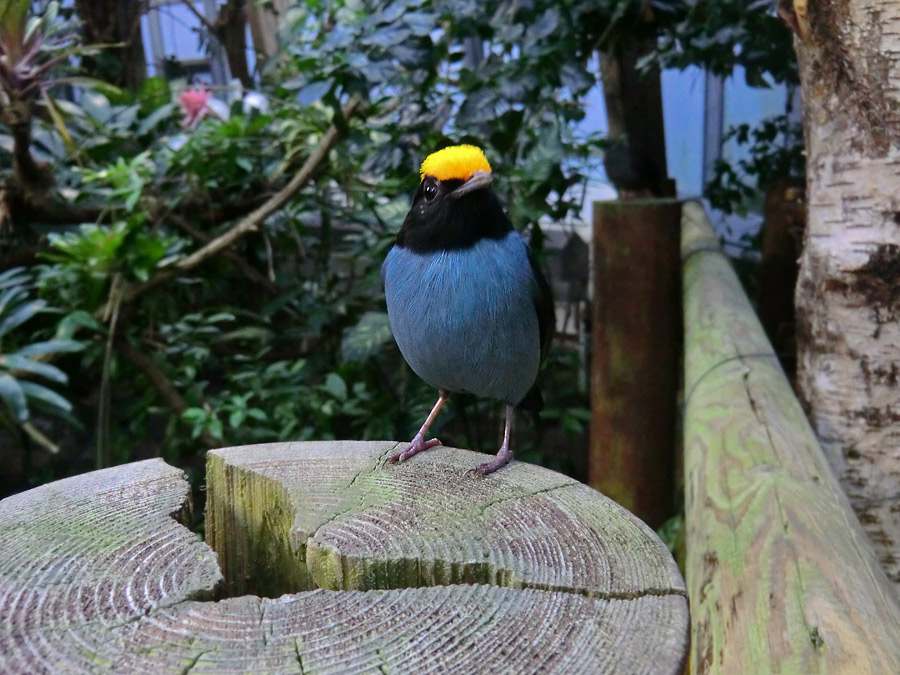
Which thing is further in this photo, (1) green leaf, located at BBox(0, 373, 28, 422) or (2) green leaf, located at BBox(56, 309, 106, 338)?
(2) green leaf, located at BBox(56, 309, 106, 338)

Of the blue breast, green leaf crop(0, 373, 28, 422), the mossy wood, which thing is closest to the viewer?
the mossy wood

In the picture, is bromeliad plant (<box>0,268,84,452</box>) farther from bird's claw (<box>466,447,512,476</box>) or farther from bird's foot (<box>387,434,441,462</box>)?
bird's claw (<box>466,447,512,476</box>)

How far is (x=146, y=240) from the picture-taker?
11.0ft

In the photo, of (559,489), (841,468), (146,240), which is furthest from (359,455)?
(146,240)

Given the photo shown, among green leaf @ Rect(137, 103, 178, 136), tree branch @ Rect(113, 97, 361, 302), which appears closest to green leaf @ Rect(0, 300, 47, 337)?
tree branch @ Rect(113, 97, 361, 302)

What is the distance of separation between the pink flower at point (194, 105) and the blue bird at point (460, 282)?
2738 mm

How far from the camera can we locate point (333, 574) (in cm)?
115

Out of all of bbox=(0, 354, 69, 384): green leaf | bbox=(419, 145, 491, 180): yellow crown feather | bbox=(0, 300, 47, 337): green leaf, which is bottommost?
bbox=(0, 354, 69, 384): green leaf

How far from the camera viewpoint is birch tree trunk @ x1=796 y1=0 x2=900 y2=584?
86.1 inches

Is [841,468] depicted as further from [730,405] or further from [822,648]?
[822,648]

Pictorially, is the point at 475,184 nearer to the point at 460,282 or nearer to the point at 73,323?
the point at 460,282

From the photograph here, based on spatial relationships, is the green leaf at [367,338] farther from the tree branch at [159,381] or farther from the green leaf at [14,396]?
the green leaf at [14,396]

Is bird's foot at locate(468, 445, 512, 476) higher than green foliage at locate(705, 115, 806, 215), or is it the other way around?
green foliage at locate(705, 115, 806, 215)

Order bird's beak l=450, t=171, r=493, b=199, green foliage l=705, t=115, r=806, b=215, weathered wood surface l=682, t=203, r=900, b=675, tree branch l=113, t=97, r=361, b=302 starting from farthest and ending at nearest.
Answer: green foliage l=705, t=115, r=806, b=215 < tree branch l=113, t=97, r=361, b=302 < bird's beak l=450, t=171, r=493, b=199 < weathered wood surface l=682, t=203, r=900, b=675
